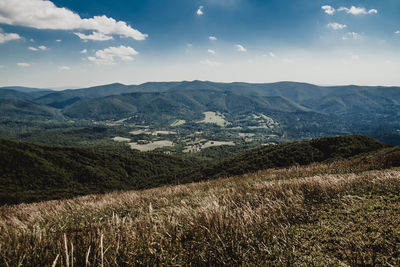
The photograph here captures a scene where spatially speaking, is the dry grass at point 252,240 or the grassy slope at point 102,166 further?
the grassy slope at point 102,166

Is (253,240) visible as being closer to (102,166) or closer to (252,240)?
(252,240)

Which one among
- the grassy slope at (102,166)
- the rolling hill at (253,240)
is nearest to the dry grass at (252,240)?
the rolling hill at (253,240)

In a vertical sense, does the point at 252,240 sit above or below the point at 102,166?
above

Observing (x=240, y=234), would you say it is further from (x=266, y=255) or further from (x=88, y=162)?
(x=88, y=162)

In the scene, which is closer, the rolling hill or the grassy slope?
the rolling hill

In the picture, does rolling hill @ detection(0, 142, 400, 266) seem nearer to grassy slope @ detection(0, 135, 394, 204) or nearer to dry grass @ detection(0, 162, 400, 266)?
dry grass @ detection(0, 162, 400, 266)

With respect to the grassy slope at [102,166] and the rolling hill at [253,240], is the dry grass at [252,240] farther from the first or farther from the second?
the grassy slope at [102,166]

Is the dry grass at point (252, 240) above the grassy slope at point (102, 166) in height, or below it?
above

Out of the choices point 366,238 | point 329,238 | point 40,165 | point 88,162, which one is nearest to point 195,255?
point 329,238

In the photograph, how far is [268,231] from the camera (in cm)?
352

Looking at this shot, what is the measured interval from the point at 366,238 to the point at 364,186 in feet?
10.2

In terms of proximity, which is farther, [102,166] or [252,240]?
[102,166]

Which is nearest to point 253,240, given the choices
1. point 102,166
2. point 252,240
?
point 252,240

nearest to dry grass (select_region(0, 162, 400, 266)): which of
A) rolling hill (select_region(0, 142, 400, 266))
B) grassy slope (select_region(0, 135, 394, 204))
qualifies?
rolling hill (select_region(0, 142, 400, 266))
